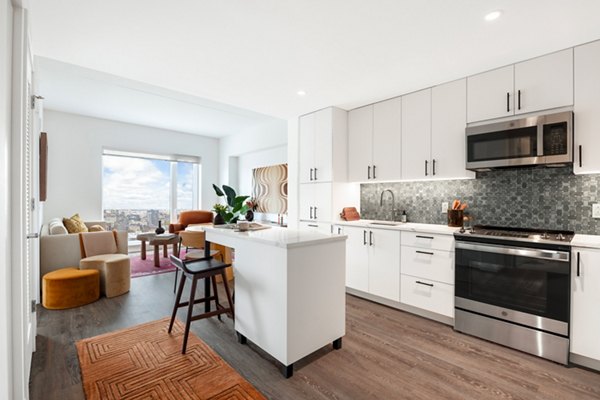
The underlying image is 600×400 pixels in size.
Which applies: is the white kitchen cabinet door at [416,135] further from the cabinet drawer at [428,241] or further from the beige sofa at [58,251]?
the beige sofa at [58,251]

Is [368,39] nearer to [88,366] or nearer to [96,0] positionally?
[96,0]

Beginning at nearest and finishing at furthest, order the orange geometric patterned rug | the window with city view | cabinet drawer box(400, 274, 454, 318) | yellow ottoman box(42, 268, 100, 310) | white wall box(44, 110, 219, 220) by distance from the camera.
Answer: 1. the orange geometric patterned rug
2. cabinet drawer box(400, 274, 454, 318)
3. yellow ottoman box(42, 268, 100, 310)
4. white wall box(44, 110, 219, 220)
5. the window with city view

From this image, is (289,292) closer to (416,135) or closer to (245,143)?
(416,135)

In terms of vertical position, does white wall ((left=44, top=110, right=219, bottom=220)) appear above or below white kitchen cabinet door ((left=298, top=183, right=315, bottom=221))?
above

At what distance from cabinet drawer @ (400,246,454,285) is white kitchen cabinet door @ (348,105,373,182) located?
1189mm

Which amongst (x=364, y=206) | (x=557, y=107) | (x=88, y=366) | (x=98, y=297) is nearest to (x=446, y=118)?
(x=557, y=107)

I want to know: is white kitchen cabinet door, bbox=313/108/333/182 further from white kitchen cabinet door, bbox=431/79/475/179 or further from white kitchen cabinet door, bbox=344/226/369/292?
white kitchen cabinet door, bbox=431/79/475/179

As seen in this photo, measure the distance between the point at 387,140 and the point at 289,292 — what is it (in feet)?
8.04

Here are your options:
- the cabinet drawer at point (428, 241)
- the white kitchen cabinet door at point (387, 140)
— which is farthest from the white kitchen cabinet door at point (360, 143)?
the cabinet drawer at point (428, 241)

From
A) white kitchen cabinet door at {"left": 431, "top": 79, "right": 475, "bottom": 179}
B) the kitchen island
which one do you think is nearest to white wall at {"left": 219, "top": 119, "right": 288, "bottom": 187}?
white kitchen cabinet door at {"left": 431, "top": 79, "right": 475, "bottom": 179}

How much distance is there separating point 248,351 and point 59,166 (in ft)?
18.6

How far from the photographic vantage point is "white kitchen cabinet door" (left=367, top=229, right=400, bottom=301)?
125 inches

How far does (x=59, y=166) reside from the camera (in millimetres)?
5555

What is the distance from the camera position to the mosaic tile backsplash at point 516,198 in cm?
252
